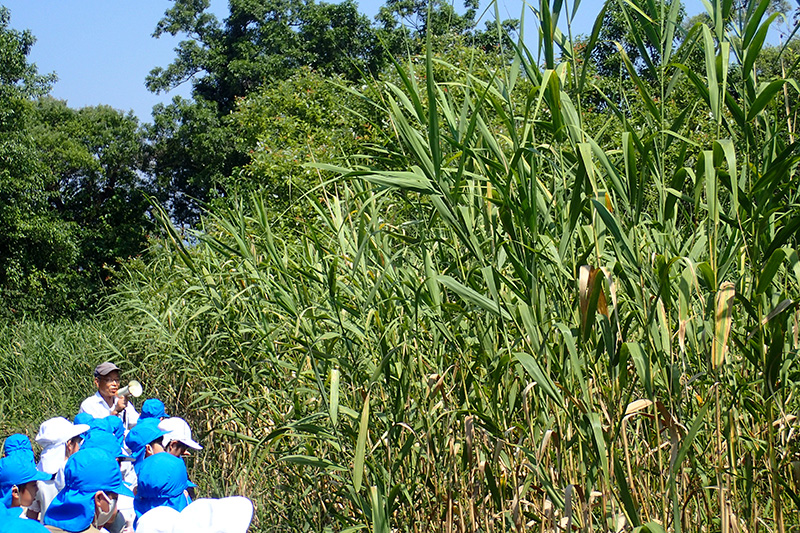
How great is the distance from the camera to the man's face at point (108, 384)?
5.06 m

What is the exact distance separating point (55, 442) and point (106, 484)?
95cm

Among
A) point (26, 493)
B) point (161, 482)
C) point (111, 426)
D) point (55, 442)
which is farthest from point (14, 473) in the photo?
point (111, 426)

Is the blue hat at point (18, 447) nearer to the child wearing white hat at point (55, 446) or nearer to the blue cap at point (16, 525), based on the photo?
the child wearing white hat at point (55, 446)

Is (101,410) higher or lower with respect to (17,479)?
lower

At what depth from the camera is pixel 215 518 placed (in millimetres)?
2590

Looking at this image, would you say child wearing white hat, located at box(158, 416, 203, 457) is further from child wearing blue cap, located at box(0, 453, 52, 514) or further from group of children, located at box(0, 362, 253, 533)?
child wearing blue cap, located at box(0, 453, 52, 514)

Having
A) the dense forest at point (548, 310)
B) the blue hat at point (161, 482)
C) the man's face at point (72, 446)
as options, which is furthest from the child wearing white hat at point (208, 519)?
the man's face at point (72, 446)

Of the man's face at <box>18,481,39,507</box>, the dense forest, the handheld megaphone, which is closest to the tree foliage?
the handheld megaphone

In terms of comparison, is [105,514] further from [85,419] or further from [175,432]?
[85,419]

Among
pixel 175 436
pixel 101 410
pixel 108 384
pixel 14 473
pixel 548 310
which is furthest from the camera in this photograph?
pixel 108 384

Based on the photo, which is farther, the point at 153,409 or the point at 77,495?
the point at 153,409

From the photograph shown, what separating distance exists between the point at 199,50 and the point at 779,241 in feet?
80.0

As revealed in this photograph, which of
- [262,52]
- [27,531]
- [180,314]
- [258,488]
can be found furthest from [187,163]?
[27,531]

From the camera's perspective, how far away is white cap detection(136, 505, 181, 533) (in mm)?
2619
